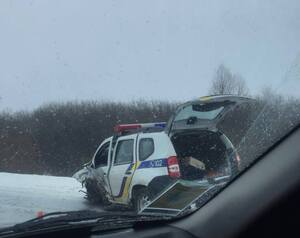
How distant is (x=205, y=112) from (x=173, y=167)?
62 centimetres

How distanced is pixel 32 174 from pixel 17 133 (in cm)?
43

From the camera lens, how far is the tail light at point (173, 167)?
4.59 meters

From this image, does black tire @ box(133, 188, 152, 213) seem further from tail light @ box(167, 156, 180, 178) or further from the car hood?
the car hood

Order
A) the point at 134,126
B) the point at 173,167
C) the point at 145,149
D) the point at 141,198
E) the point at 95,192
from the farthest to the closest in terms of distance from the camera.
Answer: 1. the point at 145,149
2. the point at 134,126
3. the point at 173,167
4. the point at 95,192
5. the point at 141,198

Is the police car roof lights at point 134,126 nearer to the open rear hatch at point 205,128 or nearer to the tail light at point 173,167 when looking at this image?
the open rear hatch at point 205,128

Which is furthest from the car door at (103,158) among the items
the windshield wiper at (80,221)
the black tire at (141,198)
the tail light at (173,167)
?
the windshield wiper at (80,221)

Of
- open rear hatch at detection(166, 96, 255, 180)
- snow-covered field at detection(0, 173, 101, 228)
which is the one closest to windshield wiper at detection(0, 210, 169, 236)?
snow-covered field at detection(0, 173, 101, 228)

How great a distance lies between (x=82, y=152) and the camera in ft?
17.3

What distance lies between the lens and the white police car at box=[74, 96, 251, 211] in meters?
4.51

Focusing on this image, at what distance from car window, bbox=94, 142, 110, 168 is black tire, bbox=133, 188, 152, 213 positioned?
73 cm

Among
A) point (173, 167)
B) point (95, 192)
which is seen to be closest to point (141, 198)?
point (95, 192)

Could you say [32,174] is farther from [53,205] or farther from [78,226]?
[78,226]

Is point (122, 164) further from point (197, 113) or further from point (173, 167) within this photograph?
point (197, 113)

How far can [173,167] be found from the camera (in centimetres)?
496
